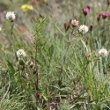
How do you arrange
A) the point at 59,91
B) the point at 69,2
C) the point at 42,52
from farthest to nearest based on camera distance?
the point at 69,2
the point at 42,52
the point at 59,91

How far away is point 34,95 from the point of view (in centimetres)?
306

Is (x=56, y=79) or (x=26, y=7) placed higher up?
(x=26, y=7)

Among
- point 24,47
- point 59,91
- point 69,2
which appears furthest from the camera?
point 69,2

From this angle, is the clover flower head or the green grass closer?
the green grass

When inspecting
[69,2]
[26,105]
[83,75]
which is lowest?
[26,105]

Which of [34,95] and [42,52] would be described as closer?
[34,95]

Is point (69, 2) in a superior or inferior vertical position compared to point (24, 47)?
superior

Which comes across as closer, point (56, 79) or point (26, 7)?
point (56, 79)

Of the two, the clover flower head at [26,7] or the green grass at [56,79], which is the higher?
→ the clover flower head at [26,7]

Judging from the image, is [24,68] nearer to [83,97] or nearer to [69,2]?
[83,97]

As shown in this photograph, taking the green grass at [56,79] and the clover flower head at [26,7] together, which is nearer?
the green grass at [56,79]

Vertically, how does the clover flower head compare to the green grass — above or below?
above

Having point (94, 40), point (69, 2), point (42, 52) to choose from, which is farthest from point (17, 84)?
point (69, 2)

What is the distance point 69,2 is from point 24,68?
233cm
